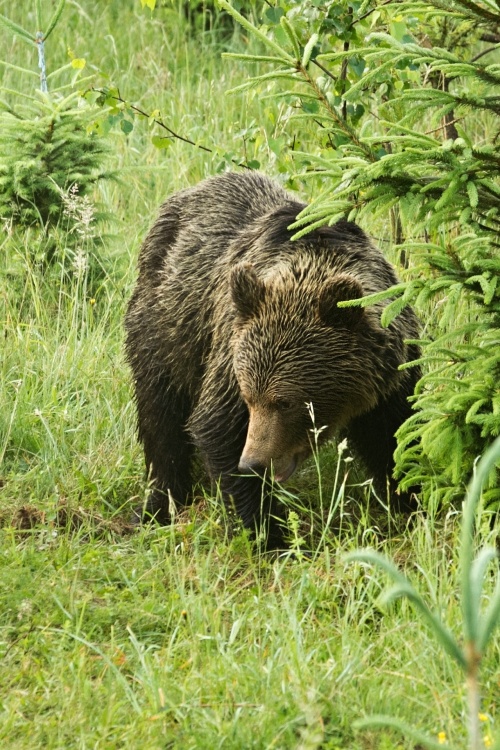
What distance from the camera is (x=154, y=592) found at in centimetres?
409

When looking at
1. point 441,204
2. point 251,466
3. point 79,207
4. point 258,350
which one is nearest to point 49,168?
point 79,207

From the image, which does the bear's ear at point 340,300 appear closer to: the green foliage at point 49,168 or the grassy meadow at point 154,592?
the grassy meadow at point 154,592

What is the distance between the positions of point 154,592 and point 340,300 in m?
1.35

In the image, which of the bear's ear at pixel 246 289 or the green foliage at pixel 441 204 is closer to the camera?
the green foliage at pixel 441 204

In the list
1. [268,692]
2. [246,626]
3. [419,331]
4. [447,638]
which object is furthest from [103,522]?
[447,638]

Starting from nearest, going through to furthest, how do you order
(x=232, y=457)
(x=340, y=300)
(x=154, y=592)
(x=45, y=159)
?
1. (x=154, y=592)
2. (x=340, y=300)
3. (x=232, y=457)
4. (x=45, y=159)

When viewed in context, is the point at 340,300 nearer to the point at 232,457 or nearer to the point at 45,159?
the point at 232,457

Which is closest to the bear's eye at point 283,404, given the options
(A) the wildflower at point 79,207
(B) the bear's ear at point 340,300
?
(B) the bear's ear at point 340,300

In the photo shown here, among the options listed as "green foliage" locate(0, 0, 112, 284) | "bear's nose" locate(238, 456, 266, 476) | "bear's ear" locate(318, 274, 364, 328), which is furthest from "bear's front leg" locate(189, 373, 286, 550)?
"green foliage" locate(0, 0, 112, 284)

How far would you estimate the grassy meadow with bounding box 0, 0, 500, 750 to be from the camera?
3.03 meters

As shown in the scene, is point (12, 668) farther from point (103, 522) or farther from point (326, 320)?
point (326, 320)

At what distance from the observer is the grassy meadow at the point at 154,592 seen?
9.95 ft

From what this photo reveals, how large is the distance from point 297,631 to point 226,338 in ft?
5.86

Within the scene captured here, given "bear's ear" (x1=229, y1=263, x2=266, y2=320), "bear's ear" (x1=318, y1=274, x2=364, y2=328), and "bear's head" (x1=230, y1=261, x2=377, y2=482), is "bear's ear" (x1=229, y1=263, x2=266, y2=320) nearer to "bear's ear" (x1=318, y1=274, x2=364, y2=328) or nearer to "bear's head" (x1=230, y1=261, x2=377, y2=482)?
"bear's head" (x1=230, y1=261, x2=377, y2=482)
